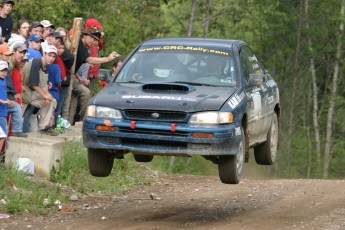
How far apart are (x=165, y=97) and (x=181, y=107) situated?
30cm

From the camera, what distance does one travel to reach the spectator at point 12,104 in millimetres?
13250

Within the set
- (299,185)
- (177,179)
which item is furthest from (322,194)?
(177,179)

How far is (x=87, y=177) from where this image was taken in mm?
15102

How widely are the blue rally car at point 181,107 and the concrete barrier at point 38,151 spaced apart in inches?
56.2

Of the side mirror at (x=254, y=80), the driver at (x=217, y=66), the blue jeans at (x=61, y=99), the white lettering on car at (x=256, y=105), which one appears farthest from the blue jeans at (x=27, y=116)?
the side mirror at (x=254, y=80)

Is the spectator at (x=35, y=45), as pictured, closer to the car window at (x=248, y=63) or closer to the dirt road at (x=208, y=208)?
the dirt road at (x=208, y=208)

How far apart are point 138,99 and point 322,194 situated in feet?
14.8

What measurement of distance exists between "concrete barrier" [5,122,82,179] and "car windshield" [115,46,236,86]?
74.6 inches

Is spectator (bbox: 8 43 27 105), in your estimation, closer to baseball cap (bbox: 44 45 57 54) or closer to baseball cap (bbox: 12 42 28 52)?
baseball cap (bbox: 12 42 28 52)

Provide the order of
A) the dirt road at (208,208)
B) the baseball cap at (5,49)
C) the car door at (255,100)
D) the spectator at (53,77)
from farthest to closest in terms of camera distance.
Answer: the spectator at (53,77) → the baseball cap at (5,49) → the car door at (255,100) → the dirt road at (208,208)

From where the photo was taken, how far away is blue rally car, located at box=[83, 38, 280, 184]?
446 inches

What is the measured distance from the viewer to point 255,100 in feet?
42.1

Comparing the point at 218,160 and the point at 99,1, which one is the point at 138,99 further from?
the point at 99,1

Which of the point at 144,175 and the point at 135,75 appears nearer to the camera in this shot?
the point at 135,75
